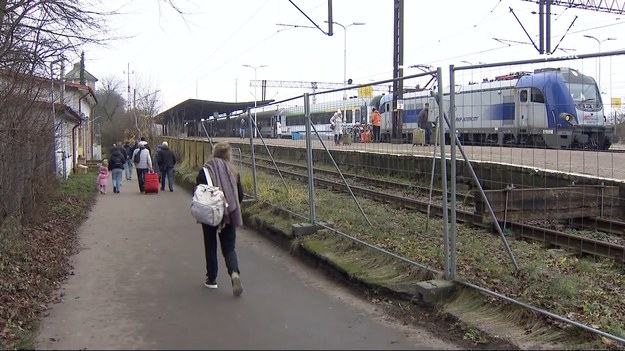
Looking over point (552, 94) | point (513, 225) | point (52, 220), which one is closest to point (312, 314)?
point (513, 225)

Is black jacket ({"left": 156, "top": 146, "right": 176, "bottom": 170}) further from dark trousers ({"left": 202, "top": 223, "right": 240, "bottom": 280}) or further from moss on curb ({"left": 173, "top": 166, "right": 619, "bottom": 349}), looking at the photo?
dark trousers ({"left": 202, "top": 223, "right": 240, "bottom": 280})

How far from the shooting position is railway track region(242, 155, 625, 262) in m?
7.23

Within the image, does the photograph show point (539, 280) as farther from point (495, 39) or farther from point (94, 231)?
point (495, 39)

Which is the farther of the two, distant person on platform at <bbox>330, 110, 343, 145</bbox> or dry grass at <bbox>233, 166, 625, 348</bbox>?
distant person on platform at <bbox>330, 110, 343, 145</bbox>

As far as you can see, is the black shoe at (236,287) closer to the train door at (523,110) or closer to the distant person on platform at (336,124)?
the distant person on platform at (336,124)

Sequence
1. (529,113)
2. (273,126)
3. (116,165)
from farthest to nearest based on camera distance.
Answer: (116,165)
(273,126)
(529,113)

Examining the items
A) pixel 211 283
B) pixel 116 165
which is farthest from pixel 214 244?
pixel 116 165

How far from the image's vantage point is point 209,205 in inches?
229

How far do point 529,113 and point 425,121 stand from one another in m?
4.67

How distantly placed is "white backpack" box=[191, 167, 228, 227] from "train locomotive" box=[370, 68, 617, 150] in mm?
2529

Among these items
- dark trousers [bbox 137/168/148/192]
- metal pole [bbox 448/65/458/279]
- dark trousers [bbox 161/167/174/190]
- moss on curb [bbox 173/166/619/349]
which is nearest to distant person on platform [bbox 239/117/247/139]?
dark trousers [bbox 161/167/174/190]

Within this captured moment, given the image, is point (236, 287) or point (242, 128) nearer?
point (236, 287)

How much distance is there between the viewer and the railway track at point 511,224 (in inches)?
285

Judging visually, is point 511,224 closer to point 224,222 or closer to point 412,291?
point 412,291
